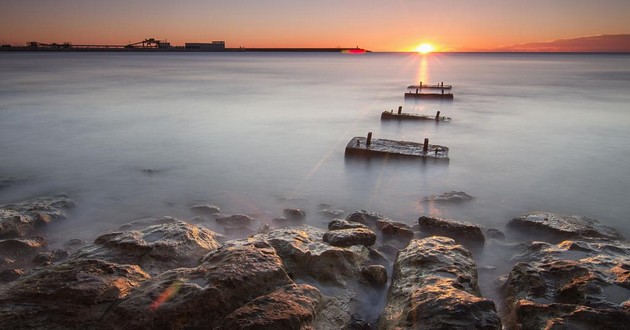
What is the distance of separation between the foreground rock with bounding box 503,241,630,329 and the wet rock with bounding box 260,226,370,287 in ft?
6.24

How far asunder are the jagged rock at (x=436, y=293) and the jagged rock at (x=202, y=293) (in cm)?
125

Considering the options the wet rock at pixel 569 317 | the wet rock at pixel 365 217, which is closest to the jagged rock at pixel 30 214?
the wet rock at pixel 365 217

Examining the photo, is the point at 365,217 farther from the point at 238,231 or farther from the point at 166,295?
the point at 166,295

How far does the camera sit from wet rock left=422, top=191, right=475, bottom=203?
8.84 m

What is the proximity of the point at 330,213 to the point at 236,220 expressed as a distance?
6.20 feet

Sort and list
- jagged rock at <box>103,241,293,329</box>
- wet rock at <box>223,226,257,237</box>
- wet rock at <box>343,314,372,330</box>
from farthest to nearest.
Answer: wet rock at <box>223,226,257,237</box>
wet rock at <box>343,314,372,330</box>
jagged rock at <box>103,241,293,329</box>

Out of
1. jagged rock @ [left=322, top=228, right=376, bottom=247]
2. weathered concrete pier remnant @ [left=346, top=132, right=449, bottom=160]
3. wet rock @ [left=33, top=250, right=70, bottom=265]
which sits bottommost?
wet rock @ [left=33, top=250, right=70, bottom=265]

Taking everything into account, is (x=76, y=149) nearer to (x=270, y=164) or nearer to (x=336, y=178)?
(x=270, y=164)

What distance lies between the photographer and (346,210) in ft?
27.5

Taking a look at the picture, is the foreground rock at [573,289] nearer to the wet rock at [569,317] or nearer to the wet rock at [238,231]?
the wet rock at [569,317]

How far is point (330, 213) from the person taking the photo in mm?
8039

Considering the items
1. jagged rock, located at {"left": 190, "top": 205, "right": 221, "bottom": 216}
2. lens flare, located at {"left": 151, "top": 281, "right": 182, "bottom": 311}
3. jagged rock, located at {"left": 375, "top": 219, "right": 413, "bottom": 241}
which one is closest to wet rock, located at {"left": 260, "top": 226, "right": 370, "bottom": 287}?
jagged rock, located at {"left": 375, "top": 219, "right": 413, "bottom": 241}

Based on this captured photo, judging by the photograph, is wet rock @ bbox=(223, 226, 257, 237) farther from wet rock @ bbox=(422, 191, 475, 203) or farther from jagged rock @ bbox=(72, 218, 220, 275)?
wet rock @ bbox=(422, 191, 475, 203)

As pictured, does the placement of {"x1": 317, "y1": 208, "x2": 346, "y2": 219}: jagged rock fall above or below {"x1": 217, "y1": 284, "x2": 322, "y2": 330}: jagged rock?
below
